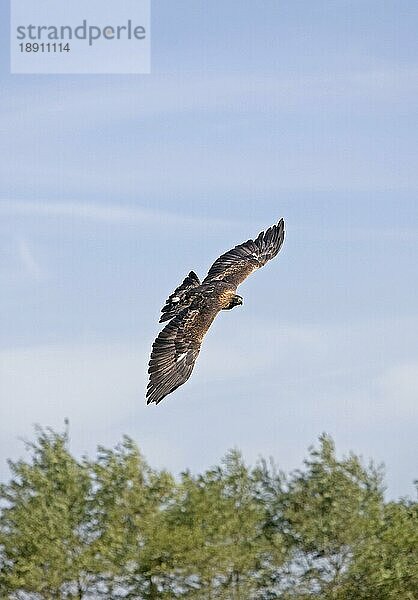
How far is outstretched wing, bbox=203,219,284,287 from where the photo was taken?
2111 inches

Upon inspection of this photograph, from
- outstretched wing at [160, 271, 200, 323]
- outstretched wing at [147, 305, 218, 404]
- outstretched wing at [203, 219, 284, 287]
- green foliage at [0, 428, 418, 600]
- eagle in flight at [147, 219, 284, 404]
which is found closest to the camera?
outstretched wing at [147, 305, 218, 404]

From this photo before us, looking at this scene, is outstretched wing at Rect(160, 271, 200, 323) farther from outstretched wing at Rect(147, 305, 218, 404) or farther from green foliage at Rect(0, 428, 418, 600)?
green foliage at Rect(0, 428, 418, 600)

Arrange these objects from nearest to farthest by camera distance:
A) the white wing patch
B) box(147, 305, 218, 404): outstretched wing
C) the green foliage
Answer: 1. box(147, 305, 218, 404): outstretched wing
2. the white wing patch
3. the green foliage

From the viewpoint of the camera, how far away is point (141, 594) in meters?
70.9

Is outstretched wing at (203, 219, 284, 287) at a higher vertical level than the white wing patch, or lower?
higher

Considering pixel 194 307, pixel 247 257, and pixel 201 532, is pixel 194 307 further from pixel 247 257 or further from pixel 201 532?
pixel 201 532

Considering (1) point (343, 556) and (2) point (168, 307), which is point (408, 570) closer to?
(1) point (343, 556)

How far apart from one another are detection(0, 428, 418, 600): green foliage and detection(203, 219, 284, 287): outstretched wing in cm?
1780

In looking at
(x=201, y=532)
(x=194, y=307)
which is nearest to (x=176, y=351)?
(x=194, y=307)

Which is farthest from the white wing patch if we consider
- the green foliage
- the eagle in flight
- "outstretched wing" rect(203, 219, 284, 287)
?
the green foliage

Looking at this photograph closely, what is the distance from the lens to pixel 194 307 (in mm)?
49656

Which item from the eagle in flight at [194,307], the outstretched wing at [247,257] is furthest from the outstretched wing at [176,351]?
the outstretched wing at [247,257]

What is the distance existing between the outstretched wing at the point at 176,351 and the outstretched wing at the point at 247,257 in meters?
3.71

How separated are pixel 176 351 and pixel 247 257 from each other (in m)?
8.18
